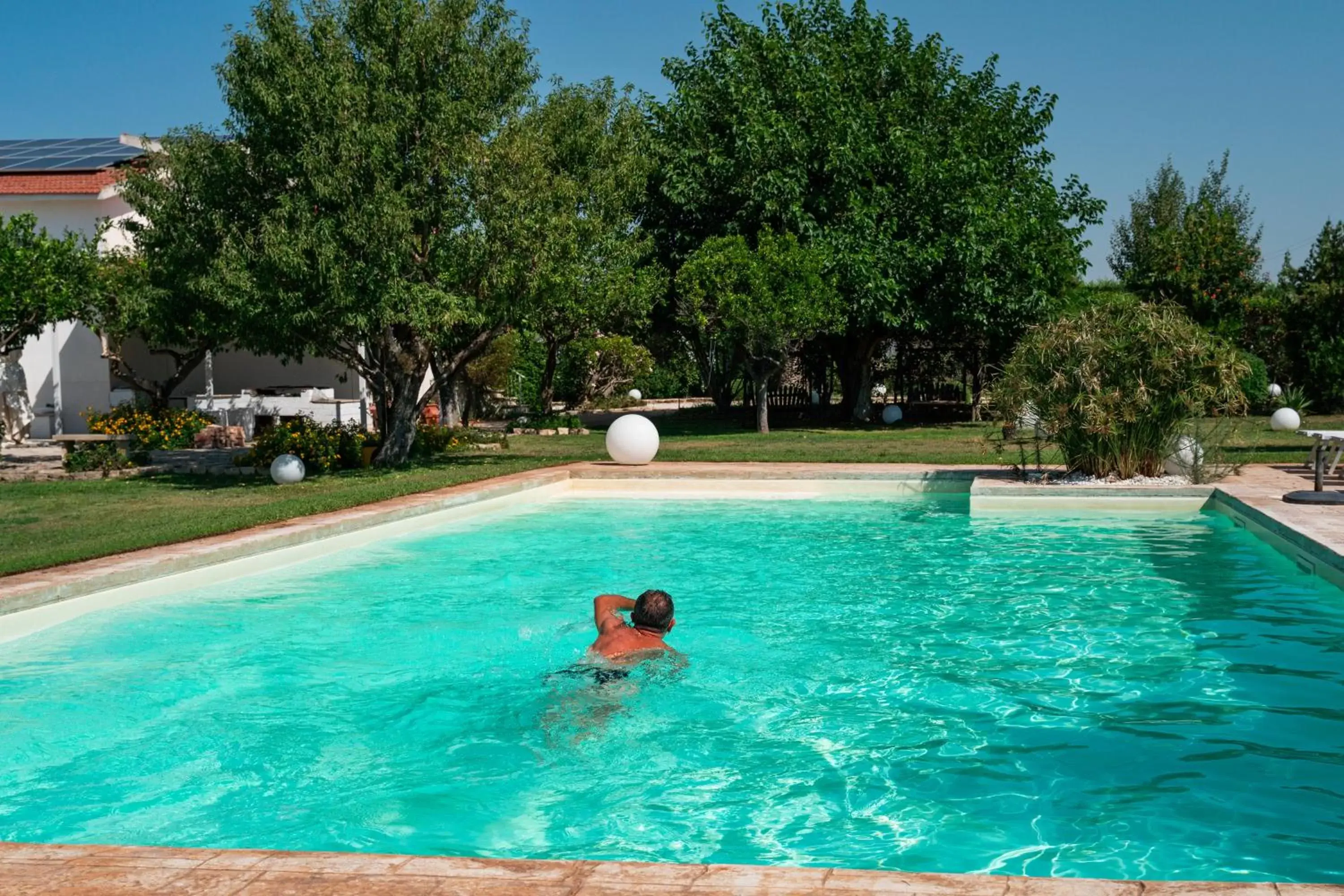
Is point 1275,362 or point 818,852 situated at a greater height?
point 1275,362

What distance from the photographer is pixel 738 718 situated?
7723 mm

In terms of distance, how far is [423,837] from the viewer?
5.75m

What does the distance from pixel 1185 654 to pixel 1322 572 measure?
2.64 meters

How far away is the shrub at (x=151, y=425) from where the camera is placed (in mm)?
23781

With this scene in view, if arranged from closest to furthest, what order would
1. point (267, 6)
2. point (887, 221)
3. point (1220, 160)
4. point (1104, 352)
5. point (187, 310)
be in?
1. point (1104, 352)
2. point (267, 6)
3. point (187, 310)
4. point (887, 221)
5. point (1220, 160)

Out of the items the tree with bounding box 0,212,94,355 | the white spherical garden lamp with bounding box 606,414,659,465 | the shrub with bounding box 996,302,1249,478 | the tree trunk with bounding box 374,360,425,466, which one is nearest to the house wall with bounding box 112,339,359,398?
the tree with bounding box 0,212,94,355

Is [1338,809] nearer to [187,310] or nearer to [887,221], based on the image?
[187,310]

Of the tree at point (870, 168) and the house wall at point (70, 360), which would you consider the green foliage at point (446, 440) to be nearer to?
the house wall at point (70, 360)

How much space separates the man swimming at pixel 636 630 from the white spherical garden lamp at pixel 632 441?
11.9 m

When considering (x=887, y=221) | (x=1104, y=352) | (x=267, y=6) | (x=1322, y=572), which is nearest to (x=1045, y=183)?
(x=887, y=221)

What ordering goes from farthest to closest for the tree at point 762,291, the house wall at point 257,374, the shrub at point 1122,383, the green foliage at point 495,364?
the green foliage at point 495,364, the house wall at point 257,374, the tree at point 762,291, the shrub at point 1122,383

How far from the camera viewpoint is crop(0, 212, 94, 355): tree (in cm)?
1905

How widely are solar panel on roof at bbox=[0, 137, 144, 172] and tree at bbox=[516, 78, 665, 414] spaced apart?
10.6m

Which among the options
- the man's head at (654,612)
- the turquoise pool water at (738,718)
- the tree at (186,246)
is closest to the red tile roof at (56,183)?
the tree at (186,246)
